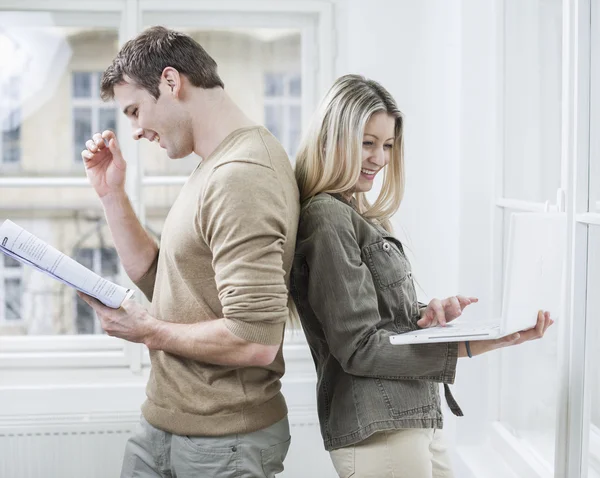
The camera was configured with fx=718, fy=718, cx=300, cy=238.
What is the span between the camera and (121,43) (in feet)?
8.14

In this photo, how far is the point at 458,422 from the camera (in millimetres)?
2145

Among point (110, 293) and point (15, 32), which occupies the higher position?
point (15, 32)

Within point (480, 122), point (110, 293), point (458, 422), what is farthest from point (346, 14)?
point (110, 293)

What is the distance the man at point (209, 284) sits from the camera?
3.92ft

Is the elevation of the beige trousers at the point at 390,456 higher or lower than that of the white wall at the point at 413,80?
lower

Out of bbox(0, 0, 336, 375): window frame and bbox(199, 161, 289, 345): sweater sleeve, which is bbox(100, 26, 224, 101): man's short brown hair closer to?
bbox(199, 161, 289, 345): sweater sleeve

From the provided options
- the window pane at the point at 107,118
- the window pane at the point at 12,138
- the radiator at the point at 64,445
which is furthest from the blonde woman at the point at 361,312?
the window pane at the point at 12,138

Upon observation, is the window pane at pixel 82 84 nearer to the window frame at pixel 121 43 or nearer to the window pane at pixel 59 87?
the window pane at pixel 59 87

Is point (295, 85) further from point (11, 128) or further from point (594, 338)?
point (594, 338)

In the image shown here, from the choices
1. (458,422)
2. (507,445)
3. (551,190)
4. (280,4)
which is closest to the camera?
(551,190)

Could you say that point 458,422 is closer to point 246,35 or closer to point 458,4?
point 458,4

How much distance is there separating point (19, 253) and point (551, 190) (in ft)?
3.90

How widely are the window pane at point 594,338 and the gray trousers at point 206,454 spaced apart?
0.64 meters

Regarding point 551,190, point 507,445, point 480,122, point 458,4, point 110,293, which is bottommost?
point 507,445
